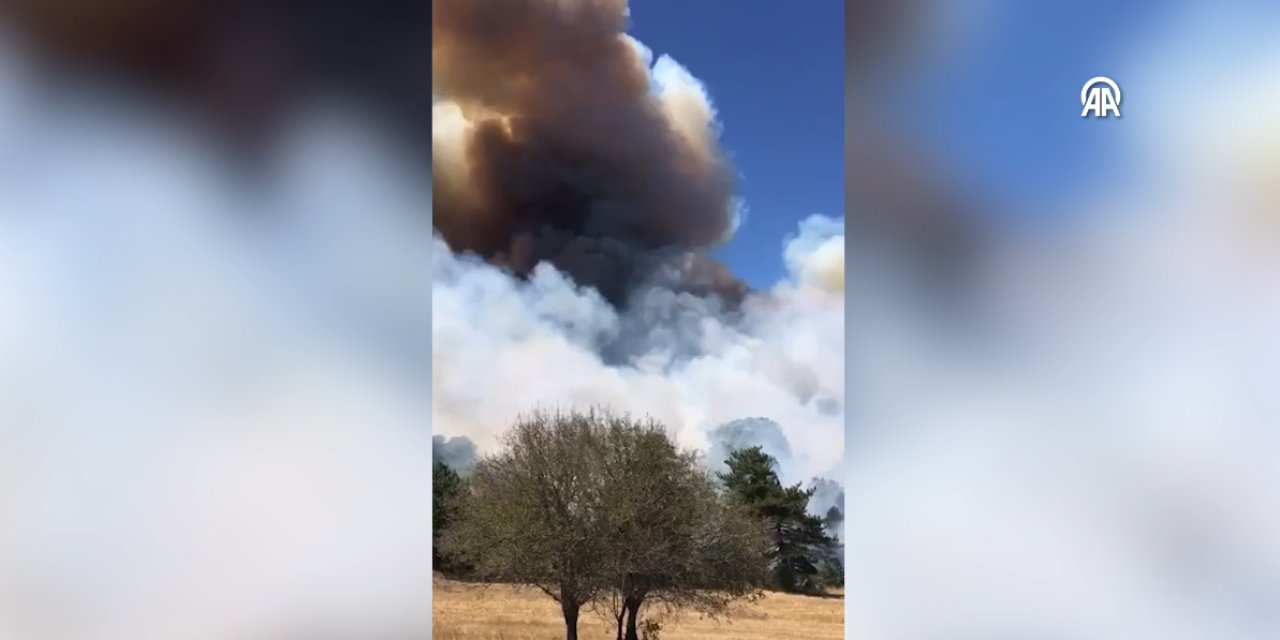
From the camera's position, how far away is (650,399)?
11.1 ft

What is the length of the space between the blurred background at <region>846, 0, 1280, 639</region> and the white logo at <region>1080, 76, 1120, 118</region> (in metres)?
0.02

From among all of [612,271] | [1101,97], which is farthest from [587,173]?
[1101,97]

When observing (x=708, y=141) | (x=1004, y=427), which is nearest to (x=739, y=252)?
(x=708, y=141)

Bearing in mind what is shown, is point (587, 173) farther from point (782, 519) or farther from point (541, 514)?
point (782, 519)

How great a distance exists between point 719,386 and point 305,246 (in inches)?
69.2

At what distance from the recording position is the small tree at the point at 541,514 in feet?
11.2

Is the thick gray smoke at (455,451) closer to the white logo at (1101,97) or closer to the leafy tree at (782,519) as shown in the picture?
the leafy tree at (782,519)

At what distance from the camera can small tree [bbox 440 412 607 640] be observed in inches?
134

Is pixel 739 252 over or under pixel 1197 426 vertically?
over

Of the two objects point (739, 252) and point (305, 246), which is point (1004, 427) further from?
point (305, 246)

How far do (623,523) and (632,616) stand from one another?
1.30 ft

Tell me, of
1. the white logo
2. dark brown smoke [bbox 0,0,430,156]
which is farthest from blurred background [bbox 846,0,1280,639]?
dark brown smoke [bbox 0,0,430,156]

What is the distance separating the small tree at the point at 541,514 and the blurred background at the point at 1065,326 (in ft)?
5.09

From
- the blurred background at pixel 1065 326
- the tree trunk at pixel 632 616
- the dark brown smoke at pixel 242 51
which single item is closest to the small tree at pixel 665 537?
the tree trunk at pixel 632 616
